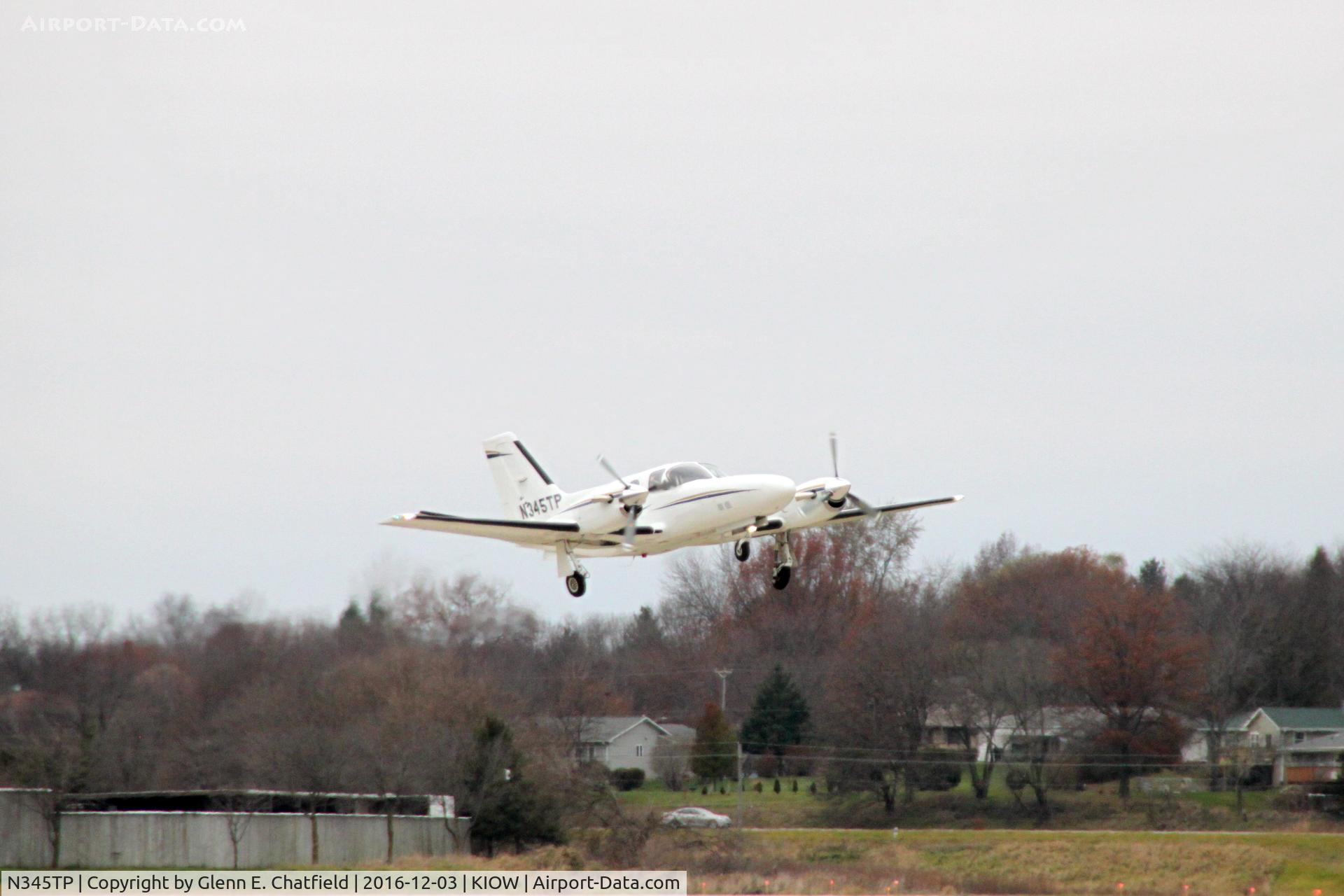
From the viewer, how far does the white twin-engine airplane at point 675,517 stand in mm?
31047

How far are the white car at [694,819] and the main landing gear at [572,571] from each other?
1027 inches

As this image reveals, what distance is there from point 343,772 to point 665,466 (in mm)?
25492

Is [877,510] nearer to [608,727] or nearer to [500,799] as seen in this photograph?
[500,799]

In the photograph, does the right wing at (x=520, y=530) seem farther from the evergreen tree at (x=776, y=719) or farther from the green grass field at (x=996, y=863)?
the evergreen tree at (x=776, y=719)

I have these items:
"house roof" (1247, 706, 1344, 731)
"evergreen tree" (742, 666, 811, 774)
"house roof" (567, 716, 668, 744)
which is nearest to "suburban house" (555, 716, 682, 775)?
"house roof" (567, 716, 668, 744)

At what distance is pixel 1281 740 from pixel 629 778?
33200 millimetres

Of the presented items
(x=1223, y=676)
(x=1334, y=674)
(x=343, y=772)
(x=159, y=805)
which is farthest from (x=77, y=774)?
(x=1334, y=674)

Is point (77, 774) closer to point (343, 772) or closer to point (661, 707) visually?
point (343, 772)

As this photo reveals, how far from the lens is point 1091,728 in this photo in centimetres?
7138

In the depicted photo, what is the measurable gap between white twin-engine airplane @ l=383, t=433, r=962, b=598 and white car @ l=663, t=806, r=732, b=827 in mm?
26553

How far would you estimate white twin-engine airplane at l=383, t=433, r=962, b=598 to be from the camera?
3105 cm

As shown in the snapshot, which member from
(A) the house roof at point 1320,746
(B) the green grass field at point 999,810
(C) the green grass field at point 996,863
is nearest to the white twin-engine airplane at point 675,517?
(C) the green grass field at point 996,863
